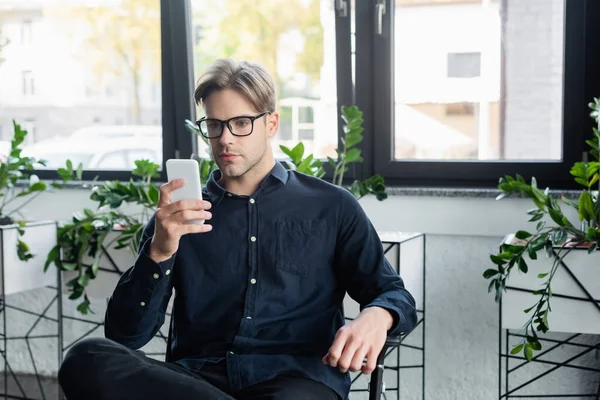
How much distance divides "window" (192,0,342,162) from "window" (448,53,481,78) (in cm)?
41

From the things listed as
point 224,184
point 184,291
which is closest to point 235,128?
point 224,184

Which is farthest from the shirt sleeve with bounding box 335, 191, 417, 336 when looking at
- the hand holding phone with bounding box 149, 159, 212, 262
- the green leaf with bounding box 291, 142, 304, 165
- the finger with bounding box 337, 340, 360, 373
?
the green leaf with bounding box 291, 142, 304, 165

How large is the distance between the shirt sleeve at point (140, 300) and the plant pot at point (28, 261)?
1.19 metres

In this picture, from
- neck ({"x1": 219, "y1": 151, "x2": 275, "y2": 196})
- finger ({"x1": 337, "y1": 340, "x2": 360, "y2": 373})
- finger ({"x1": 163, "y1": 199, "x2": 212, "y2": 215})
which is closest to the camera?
finger ({"x1": 337, "y1": 340, "x2": 360, "y2": 373})

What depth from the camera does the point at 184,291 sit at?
1788mm

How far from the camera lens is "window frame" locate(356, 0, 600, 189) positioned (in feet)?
8.51

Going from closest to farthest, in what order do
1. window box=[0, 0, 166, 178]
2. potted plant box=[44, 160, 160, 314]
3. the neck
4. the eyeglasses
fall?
1. the eyeglasses
2. the neck
3. potted plant box=[44, 160, 160, 314]
4. window box=[0, 0, 166, 178]

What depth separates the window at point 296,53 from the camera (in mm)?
2924

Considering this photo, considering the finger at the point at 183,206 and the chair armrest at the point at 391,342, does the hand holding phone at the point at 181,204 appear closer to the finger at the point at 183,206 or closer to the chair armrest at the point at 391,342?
the finger at the point at 183,206

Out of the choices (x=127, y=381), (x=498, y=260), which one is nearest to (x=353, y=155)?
(x=498, y=260)

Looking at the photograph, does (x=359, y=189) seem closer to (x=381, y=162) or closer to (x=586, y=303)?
(x=381, y=162)

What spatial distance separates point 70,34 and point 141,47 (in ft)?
1.11

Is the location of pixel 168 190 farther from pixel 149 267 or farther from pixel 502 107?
pixel 502 107

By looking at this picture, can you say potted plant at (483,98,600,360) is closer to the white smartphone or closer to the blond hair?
the blond hair
